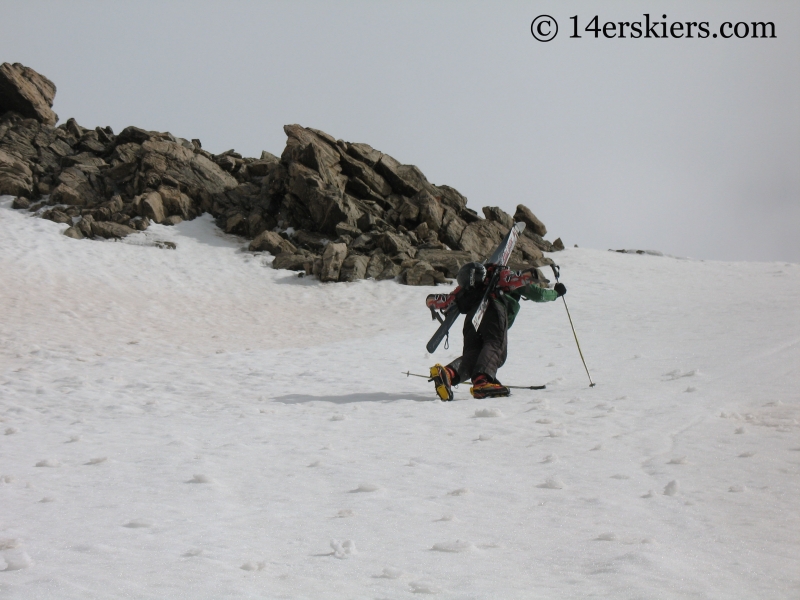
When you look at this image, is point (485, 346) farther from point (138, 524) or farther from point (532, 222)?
point (532, 222)

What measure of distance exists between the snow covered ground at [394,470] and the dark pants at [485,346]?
0.63m

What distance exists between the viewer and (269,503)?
→ 4645 mm

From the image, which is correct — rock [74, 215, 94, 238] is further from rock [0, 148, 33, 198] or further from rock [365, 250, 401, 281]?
rock [365, 250, 401, 281]

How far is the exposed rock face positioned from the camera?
80.4ft

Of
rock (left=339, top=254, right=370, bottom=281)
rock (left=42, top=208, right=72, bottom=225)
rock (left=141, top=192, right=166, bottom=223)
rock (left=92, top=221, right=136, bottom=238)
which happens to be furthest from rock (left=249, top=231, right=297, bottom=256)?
rock (left=42, top=208, right=72, bottom=225)

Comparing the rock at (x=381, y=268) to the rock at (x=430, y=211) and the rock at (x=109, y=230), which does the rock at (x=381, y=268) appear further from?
the rock at (x=109, y=230)

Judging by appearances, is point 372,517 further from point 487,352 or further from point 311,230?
point 311,230

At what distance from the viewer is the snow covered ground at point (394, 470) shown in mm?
3428

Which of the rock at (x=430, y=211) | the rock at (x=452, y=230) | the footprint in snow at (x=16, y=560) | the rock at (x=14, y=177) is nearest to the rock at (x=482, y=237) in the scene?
the rock at (x=452, y=230)

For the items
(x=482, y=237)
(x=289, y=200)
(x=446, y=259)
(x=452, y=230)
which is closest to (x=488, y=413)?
(x=446, y=259)

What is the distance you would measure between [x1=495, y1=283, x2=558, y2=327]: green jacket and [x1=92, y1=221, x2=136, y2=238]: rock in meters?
19.1

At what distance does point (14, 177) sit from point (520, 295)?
2545 cm

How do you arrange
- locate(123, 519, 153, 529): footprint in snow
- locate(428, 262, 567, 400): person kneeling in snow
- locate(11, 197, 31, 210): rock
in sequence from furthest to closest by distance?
locate(11, 197, 31, 210): rock < locate(428, 262, 567, 400): person kneeling in snow < locate(123, 519, 153, 529): footprint in snow

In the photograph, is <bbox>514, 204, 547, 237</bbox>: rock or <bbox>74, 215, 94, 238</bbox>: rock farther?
<bbox>514, 204, 547, 237</bbox>: rock
